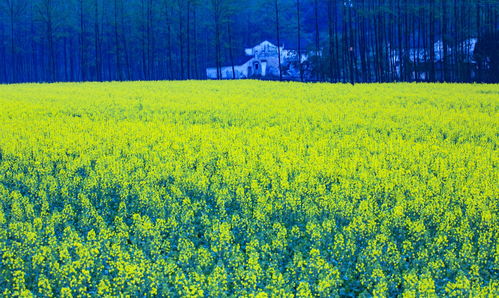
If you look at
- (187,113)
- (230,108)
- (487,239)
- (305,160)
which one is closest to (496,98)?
(230,108)

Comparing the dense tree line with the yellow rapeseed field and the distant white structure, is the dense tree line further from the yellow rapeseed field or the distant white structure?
the yellow rapeseed field

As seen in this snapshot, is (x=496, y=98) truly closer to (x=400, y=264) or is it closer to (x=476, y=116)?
(x=476, y=116)

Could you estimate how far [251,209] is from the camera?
9289mm

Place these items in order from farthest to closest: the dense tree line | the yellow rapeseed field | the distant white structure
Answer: the distant white structure < the dense tree line < the yellow rapeseed field

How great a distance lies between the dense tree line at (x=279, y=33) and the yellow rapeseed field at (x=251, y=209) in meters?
35.3

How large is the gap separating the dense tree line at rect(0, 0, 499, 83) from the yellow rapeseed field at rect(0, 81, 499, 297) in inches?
1390

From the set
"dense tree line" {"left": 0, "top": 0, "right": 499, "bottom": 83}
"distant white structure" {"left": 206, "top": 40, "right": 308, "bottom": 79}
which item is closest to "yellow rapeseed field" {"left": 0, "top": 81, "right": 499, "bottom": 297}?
"dense tree line" {"left": 0, "top": 0, "right": 499, "bottom": 83}

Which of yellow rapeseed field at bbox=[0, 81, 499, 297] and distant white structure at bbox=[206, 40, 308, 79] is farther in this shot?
distant white structure at bbox=[206, 40, 308, 79]

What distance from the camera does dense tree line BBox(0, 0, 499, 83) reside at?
52156 millimetres

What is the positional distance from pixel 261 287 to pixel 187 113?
17.1m

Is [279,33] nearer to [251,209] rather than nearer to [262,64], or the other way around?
[262,64]

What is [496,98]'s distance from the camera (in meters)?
25.9

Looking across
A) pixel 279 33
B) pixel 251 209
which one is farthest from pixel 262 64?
pixel 251 209

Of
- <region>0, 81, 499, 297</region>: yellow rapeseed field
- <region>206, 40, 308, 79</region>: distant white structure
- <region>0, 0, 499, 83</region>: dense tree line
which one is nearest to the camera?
<region>0, 81, 499, 297</region>: yellow rapeseed field
